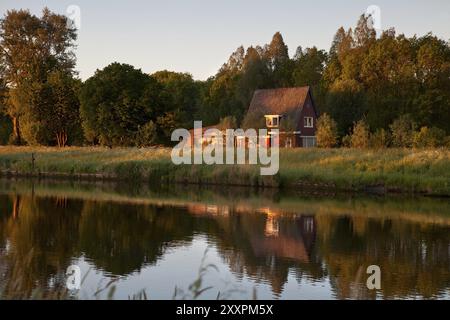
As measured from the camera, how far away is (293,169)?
38.8m

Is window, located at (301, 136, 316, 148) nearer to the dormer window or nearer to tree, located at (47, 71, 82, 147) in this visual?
the dormer window

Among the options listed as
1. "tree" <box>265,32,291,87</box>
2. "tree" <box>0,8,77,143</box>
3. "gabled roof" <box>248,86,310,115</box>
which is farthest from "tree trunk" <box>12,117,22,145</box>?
"tree" <box>265,32,291,87</box>

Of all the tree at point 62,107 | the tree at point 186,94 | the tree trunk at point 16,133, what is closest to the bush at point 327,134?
the tree at point 62,107

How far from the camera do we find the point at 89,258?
56.1 ft

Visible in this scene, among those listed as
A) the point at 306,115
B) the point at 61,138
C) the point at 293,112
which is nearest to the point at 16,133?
the point at 61,138

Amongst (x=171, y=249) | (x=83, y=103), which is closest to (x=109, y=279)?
(x=171, y=249)

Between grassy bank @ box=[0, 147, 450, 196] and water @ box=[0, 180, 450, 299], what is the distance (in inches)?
107

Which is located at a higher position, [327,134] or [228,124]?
[228,124]

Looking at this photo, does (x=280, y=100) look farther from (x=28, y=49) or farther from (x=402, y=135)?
(x=28, y=49)

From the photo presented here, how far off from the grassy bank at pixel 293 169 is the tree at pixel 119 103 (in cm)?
607

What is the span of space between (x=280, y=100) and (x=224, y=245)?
4600cm

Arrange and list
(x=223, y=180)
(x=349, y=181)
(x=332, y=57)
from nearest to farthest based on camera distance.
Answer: (x=349, y=181) → (x=223, y=180) → (x=332, y=57)
